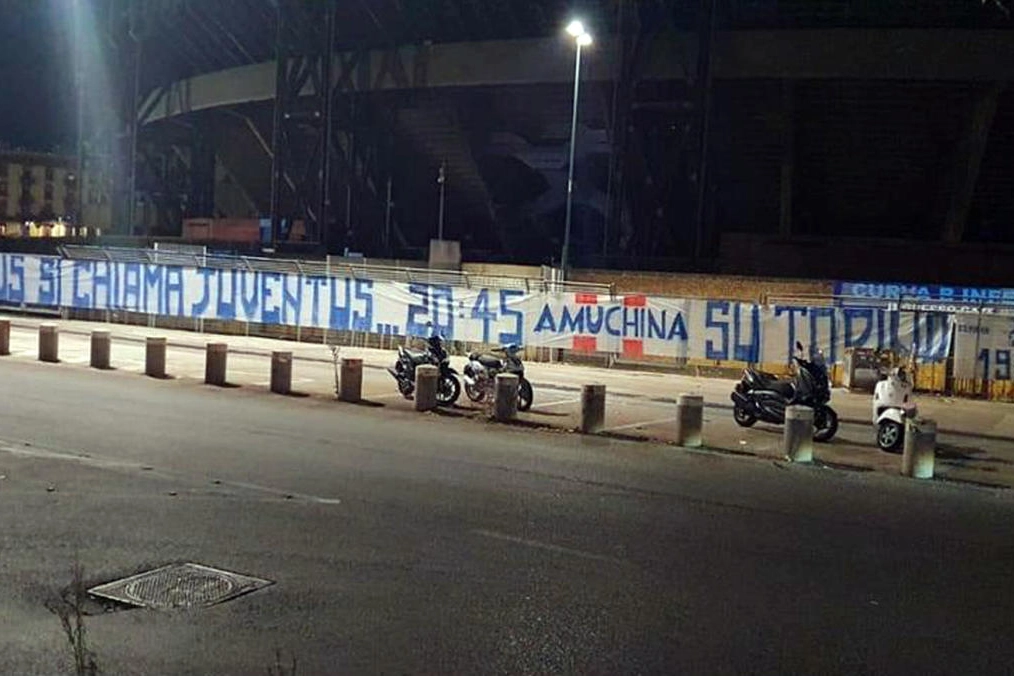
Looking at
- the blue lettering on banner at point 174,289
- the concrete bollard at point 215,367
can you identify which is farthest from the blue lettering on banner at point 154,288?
the concrete bollard at point 215,367

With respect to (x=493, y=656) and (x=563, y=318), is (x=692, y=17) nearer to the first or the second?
(x=563, y=318)

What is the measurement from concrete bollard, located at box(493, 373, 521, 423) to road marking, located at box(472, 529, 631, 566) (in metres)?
6.66

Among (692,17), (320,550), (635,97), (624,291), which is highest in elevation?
(692,17)

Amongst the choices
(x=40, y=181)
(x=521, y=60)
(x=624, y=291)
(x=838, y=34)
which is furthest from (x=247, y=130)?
(x=40, y=181)

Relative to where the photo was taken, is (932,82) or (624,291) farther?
(932,82)

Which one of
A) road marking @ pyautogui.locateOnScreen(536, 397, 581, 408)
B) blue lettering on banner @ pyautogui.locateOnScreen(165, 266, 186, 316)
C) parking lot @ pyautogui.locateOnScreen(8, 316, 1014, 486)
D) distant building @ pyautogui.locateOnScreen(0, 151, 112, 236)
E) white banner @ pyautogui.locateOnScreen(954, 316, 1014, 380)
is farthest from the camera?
distant building @ pyautogui.locateOnScreen(0, 151, 112, 236)

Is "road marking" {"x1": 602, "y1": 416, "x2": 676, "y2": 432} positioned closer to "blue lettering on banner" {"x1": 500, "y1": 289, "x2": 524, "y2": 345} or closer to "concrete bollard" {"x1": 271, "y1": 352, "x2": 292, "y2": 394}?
"concrete bollard" {"x1": 271, "y1": 352, "x2": 292, "y2": 394}

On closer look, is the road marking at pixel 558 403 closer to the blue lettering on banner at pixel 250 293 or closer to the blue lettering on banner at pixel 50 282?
the blue lettering on banner at pixel 250 293

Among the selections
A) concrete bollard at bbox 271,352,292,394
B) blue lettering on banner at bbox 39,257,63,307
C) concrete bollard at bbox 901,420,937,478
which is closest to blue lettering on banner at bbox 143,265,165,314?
blue lettering on banner at bbox 39,257,63,307

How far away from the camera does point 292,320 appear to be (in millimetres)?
28453

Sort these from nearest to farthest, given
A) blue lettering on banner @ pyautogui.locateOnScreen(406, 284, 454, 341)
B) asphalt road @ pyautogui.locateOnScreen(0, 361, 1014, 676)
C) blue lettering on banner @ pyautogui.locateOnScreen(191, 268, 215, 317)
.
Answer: asphalt road @ pyautogui.locateOnScreen(0, 361, 1014, 676) < blue lettering on banner @ pyautogui.locateOnScreen(406, 284, 454, 341) < blue lettering on banner @ pyautogui.locateOnScreen(191, 268, 215, 317)

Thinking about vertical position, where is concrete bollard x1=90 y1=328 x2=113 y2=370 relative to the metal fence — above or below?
below

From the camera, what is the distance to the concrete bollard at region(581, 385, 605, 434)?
14.5 m

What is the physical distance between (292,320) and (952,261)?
81.7 feet
